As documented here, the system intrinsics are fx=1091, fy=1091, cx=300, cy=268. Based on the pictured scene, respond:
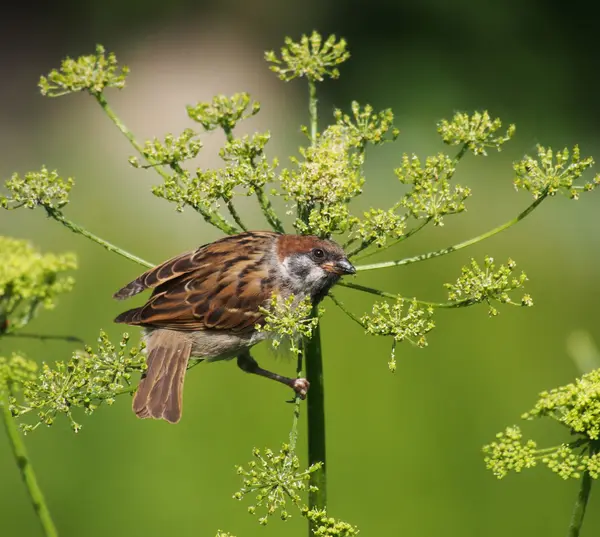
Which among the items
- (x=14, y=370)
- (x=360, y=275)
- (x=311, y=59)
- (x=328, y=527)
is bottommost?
(x=328, y=527)

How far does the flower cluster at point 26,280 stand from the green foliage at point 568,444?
76 cm

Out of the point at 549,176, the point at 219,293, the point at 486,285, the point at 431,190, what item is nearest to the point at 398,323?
the point at 486,285

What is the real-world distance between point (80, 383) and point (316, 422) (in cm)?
44

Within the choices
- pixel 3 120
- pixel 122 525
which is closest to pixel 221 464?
pixel 122 525

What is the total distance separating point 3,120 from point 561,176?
7.32 meters

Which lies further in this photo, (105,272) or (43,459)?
(105,272)

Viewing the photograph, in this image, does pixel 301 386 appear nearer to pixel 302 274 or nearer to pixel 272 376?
pixel 272 376

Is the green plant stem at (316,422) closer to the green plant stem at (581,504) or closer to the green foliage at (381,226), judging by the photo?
the green foliage at (381,226)

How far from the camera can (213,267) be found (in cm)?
275

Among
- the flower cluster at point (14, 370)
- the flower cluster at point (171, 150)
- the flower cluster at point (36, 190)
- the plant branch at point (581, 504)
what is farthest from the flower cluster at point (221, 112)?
the plant branch at point (581, 504)

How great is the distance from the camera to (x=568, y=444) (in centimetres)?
190

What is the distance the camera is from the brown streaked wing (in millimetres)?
2646

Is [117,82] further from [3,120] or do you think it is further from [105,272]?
[3,120]

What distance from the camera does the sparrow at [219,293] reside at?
2.60 metres
